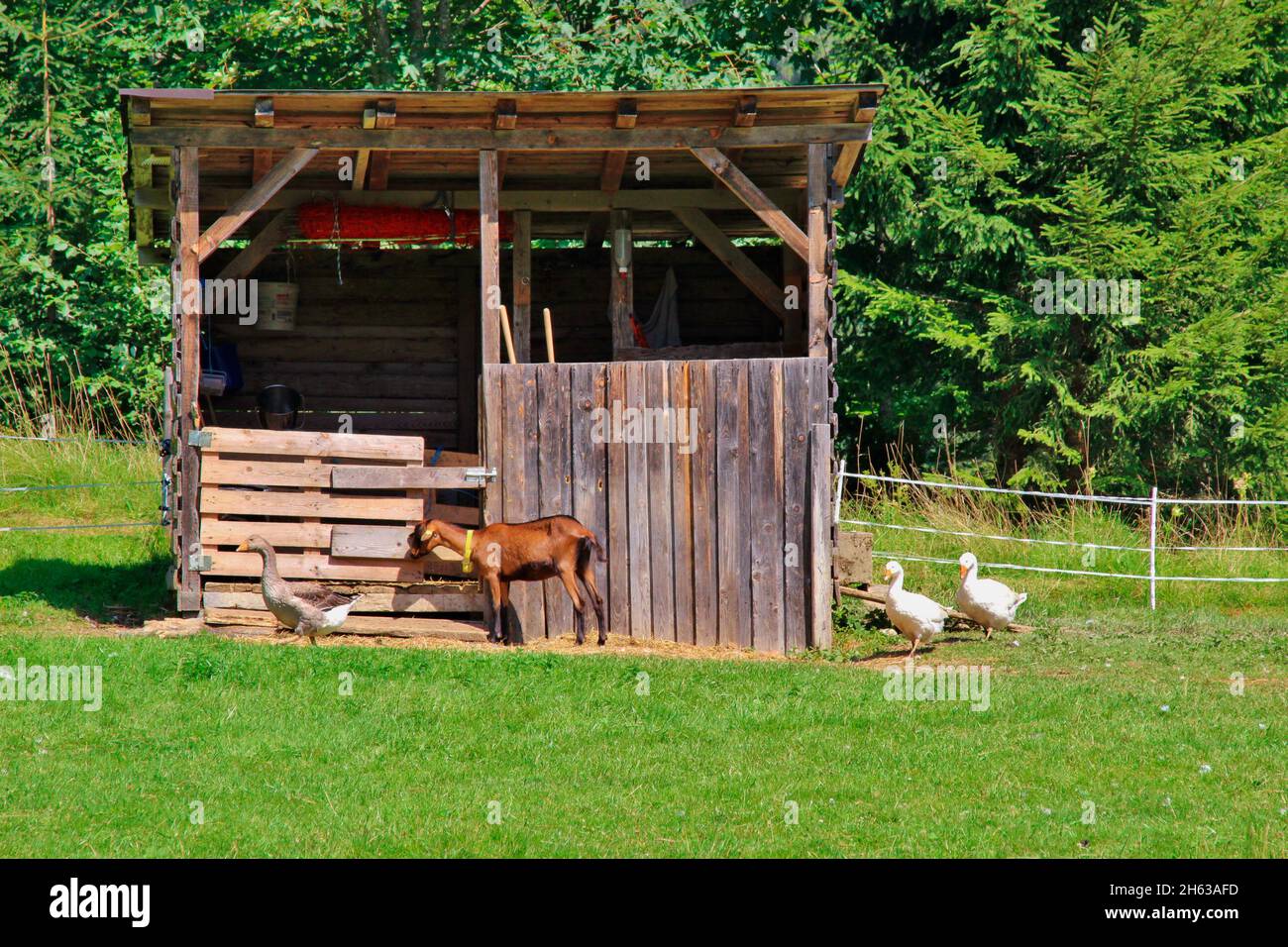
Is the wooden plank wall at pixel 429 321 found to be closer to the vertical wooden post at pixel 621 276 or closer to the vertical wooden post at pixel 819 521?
the vertical wooden post at pixel 621 276

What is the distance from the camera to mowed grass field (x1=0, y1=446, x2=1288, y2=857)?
298 inches

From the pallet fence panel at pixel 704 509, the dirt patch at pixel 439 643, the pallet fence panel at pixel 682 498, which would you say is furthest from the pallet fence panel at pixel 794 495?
the pallet fence panel at pixel 682 498

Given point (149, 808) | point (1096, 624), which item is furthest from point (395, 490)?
point (1096, 624)

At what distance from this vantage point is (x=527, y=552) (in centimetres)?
1254

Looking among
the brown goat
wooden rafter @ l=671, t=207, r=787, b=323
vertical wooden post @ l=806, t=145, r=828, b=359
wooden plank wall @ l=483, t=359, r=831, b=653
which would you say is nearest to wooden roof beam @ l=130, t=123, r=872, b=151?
vertical wooden post @ l=806, t=145, r=828, b=359

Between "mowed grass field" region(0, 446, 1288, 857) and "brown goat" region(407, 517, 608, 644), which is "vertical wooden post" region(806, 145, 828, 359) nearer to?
"brown goat" region(407, 517, 608, 644)

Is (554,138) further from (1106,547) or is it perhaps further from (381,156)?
(1106,547)

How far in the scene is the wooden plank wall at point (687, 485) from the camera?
1299cm

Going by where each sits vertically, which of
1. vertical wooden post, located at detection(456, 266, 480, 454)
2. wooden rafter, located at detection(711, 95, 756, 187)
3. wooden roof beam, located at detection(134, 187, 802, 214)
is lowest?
vertical wooden post, located at detection(456, 266, 480, 454)

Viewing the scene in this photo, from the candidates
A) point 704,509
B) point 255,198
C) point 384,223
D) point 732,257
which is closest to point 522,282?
point 384,223

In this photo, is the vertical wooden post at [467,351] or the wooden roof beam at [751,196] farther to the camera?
the vertical wooden post at [467,351]

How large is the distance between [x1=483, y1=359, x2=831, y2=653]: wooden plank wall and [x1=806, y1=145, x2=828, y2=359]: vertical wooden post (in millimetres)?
333

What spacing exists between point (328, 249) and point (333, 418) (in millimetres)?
1967

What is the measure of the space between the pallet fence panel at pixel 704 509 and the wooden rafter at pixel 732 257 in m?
2.68
